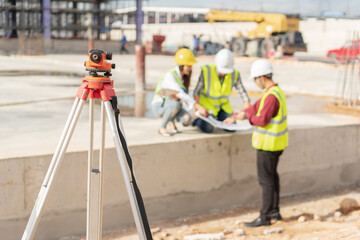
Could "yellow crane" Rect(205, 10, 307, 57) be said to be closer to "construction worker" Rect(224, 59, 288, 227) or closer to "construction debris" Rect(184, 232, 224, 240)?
"construction worker" Rect(224, 59, 288, 227)

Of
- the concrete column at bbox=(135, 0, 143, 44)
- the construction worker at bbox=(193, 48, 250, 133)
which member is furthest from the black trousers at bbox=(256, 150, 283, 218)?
the concrete column at bbox=(135, 0, 143, 44)

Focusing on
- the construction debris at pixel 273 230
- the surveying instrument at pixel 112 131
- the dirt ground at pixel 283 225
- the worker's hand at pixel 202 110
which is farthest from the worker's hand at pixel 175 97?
the surveying instrument at pixel 112 131

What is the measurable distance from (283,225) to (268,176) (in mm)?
726

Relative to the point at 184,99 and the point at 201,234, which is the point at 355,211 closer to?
the point at 201,234

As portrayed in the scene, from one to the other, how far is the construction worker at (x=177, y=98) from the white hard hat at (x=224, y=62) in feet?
0.95

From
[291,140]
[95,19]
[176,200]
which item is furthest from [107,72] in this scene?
[95,19]

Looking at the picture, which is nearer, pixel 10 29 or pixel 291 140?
pixel 291 140

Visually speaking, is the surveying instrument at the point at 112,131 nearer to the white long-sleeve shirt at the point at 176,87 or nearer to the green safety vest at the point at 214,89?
the white long-sleeve shirt at the point at 176,87

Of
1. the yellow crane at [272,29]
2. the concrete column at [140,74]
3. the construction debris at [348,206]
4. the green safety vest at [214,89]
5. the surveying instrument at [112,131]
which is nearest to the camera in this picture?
the surveying instrument at [112,131]

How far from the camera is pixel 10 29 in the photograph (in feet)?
116

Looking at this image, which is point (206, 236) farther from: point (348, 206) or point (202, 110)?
point (348, 206)

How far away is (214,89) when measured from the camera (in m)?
5.80

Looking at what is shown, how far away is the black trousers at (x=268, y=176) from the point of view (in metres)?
5.01

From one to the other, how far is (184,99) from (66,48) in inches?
1220
